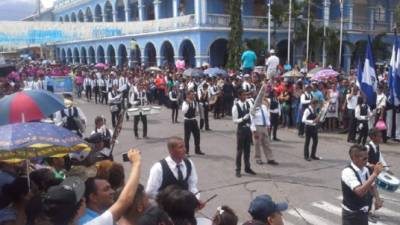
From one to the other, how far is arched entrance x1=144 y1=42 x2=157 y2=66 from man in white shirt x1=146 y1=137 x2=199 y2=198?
1201 inches

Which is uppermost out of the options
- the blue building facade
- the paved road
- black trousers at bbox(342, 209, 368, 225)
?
the blue building facade

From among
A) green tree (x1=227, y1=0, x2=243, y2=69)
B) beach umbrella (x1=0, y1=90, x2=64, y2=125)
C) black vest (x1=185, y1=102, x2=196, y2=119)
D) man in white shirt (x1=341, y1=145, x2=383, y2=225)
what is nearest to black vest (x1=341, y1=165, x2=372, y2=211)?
man in white shirt (x1=341, y1=145, x2=383, y2=225)

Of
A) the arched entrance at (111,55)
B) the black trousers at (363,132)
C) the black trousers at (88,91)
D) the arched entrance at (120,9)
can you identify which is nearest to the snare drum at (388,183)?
the black trousers at (363,132)

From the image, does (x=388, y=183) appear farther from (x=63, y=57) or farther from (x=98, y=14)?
(x=63, y=57)

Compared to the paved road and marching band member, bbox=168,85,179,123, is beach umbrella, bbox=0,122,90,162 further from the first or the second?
marching band member, bbox=168,85,179,123

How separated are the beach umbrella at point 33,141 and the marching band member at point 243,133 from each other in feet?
17.4

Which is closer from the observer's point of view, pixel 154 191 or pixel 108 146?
pixel 154 191

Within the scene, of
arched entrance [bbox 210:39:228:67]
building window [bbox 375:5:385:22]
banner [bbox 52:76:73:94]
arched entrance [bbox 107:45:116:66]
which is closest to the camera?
banner [bbox 52:76:73:94]

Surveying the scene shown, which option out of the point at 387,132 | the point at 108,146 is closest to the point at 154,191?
the point at 108,146

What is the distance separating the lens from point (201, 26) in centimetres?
2852

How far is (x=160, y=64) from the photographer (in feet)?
112

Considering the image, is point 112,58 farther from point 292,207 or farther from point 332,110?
point 292,207

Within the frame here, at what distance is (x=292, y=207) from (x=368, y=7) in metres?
31.9

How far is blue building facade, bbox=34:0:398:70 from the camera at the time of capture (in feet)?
95.9
